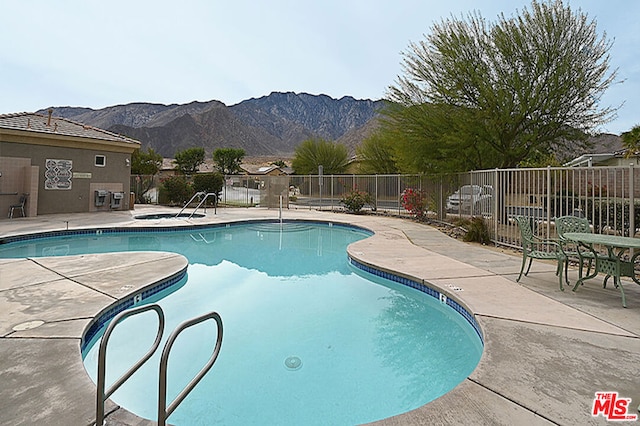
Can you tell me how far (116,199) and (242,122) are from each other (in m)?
98.2

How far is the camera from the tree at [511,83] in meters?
9.88

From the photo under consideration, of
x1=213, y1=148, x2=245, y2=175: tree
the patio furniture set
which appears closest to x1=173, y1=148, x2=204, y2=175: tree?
x1=213, y1=148, x2=245, y2=175: tree

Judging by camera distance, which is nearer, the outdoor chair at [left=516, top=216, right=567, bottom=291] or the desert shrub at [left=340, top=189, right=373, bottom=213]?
the outdoor chair at [left=516, top=216, right=567, bottom=291]

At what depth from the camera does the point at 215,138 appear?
9350cm

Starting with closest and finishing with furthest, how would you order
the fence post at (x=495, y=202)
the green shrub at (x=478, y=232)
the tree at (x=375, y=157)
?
the fence post at (x=495, y=202)
the green shrub at (x=478, y=232)
the tree at (x=375, y=157)

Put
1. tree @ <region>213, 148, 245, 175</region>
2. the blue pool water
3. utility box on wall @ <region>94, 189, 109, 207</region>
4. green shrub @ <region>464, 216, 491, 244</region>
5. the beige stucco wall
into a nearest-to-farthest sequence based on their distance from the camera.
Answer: the blue pool water → green shrub @ <region>464, 216, 491, 244</region> → the beige stucco wall → utility box on wall @ <region>94, 189, 109, 207</region> → tree @ <region>213, 148, 245, 175</region>

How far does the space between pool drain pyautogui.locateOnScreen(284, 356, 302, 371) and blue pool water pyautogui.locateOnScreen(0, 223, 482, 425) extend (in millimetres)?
20

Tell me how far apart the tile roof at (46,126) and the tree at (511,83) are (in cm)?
1258

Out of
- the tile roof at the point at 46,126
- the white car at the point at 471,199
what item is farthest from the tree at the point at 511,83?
the tile roof at the point at 46,126

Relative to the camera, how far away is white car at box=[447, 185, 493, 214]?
356 inches

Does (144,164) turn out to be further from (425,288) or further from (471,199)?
(425,288)

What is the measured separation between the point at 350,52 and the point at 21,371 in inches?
798

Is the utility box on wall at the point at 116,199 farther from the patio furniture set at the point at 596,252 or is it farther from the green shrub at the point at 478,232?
the patio furniture set at the point at 596,252

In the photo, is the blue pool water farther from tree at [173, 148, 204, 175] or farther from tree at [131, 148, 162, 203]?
tree at [173, 148, 204, 175]
